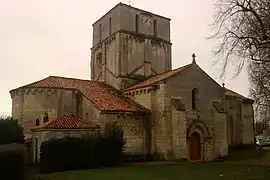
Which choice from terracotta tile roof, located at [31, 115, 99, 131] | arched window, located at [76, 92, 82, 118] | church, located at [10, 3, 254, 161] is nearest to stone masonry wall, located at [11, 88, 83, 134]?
church, located at [10, 3, 254, 161]

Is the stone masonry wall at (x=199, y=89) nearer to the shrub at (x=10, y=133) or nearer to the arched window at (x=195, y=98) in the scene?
the arched window at (x=195, y=98)

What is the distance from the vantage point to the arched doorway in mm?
28795

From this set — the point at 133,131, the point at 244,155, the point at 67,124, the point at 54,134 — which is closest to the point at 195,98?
the point at 133,131

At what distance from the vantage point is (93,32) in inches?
1576

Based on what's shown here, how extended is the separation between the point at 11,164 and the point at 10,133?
42.3 ft

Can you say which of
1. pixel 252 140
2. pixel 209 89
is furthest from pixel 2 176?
pixel 252 140

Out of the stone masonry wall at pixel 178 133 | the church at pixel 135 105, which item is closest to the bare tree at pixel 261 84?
the church at pixel 135 105

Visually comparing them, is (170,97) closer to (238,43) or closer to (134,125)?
(134,125)

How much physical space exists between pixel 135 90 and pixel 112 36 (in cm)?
810

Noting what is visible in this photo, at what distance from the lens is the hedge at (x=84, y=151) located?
75.6 ft

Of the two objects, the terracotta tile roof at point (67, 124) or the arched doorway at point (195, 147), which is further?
the arched doorway at point (195, 147)

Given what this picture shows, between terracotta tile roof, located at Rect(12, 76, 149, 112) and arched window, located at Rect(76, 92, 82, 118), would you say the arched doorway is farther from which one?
arched window, located at Rect(76, 92, 82, 118)

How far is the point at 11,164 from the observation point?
12867mm

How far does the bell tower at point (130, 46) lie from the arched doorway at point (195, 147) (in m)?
8.77
